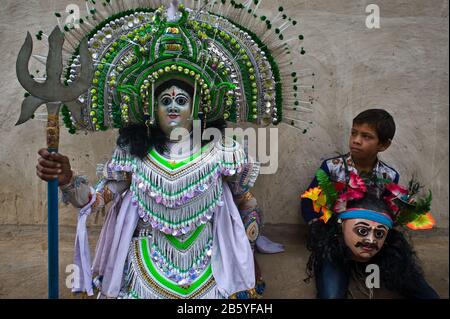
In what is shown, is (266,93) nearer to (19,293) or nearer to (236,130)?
(236,130)

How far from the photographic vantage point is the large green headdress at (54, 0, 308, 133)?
2801 mm

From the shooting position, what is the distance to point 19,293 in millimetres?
3182

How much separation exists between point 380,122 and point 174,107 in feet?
4.41

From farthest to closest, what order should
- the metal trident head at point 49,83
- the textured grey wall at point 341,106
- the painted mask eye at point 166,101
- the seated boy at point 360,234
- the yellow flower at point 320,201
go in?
the textured grey wall at point 341,106
the yellow flower at point 320,201
the seated boy at point 360,234
the painted mask eye at point 166,101
the metal trident head at point 49,83

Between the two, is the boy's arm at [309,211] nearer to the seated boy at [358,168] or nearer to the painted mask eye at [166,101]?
the seated boy at [358,168]

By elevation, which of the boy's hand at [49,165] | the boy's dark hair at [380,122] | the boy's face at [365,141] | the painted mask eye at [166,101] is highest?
the painted mask eye at [166,101]

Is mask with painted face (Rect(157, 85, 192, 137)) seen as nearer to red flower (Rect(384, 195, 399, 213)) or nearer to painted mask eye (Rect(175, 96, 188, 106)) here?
painted mask eye (Rect(175, 96, 188, 106))

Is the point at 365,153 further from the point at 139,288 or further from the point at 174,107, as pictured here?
the point at 139,288

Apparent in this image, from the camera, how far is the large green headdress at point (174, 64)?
9.19 feet

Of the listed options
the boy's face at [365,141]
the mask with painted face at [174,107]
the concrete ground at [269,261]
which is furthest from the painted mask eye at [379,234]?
the mask with painted face at [174,107]

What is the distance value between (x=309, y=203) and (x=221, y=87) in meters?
1.08

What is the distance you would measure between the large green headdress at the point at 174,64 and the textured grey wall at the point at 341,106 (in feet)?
2.93

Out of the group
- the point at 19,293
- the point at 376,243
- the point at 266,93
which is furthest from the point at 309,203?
the point at 19,293

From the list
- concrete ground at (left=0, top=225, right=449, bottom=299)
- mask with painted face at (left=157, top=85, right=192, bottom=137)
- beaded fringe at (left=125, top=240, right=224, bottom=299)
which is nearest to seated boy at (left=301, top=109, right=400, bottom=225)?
concrete ground at (left=0, top=225, right=449, bottom=299)
